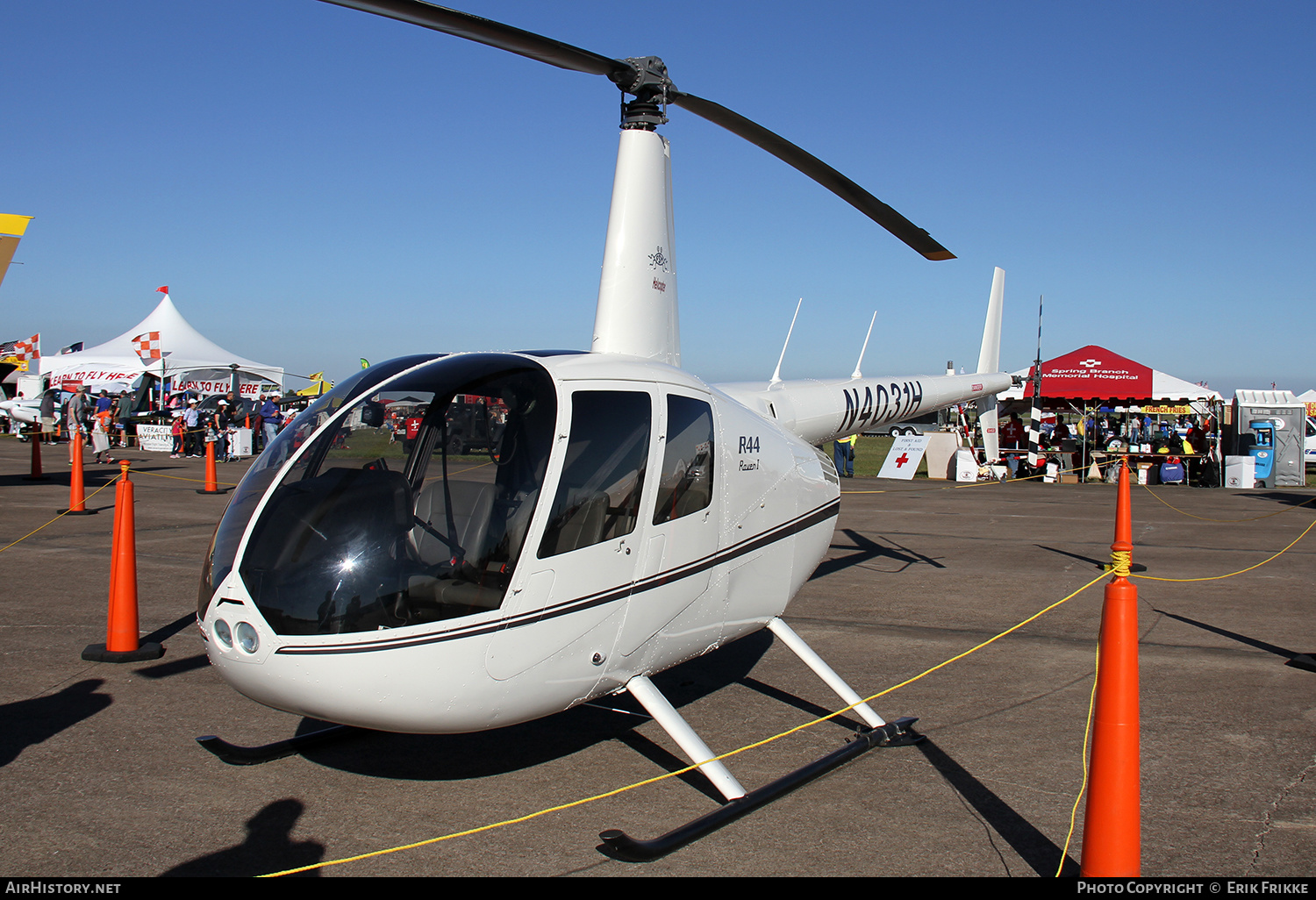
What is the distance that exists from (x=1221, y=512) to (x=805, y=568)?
13.7 metres

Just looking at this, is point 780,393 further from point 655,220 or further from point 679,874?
point 679,874

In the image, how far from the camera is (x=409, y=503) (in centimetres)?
345

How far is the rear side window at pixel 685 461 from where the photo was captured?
3.96m

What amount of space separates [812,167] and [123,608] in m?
5.26

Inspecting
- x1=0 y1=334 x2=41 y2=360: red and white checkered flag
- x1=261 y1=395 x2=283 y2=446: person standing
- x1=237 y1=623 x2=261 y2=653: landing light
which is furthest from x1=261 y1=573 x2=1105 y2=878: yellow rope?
x1=0 y1=334 x2=41 y2=360: red and white checkered flag

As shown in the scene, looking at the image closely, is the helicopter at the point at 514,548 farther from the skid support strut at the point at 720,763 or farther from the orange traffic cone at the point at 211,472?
the orange traffic cone at the point at 211,472

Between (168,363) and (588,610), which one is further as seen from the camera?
(168,363)

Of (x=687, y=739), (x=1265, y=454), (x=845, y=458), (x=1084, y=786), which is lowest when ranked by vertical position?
(x=1084, y=786)

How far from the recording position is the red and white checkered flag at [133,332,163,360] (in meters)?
Result: 34.0

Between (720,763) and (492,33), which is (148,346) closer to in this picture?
(492,33)

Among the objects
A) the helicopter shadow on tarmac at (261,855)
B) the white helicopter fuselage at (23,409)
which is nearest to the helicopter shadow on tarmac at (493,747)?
the helicopter shadow on tarmac at (261,855)

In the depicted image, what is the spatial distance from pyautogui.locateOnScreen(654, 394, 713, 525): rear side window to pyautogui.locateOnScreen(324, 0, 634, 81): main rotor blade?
1780 millimetres

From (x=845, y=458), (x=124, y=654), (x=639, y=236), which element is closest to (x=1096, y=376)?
(x=845, y=458)

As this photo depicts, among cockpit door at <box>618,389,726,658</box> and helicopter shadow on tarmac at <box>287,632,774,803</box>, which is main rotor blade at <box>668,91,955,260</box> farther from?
helicopter shadow on tarmac at <box>287,632,774,803</box>
